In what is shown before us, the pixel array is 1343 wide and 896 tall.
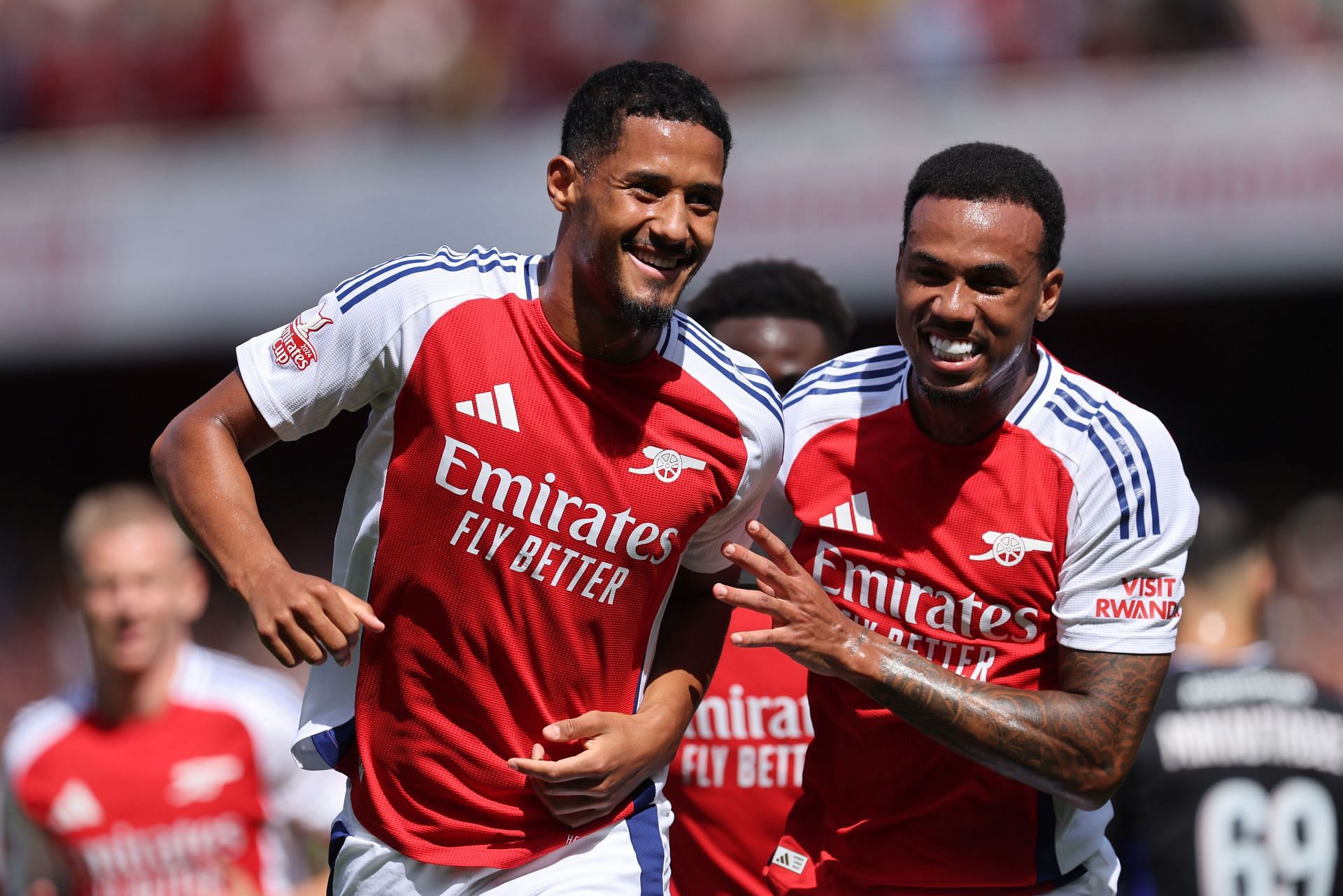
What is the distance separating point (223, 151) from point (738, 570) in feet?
31.8

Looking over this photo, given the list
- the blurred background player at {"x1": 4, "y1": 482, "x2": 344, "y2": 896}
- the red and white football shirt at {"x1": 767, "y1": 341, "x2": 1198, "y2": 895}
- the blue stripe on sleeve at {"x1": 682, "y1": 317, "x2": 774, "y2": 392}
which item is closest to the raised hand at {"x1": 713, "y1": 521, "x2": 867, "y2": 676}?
the red and white football shirt at {"x1": 767, "y1": 341, "x2": 1198, "y2": 895}

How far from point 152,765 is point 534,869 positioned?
8.19ft

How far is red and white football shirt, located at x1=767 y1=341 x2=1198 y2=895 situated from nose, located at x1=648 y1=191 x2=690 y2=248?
656 millimetres

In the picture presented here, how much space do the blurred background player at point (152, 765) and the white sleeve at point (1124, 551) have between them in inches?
112

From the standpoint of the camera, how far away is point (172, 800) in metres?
5.36

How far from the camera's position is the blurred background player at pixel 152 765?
5328mm

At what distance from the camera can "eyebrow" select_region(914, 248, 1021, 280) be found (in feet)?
11.2

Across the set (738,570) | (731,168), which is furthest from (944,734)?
(731,168)

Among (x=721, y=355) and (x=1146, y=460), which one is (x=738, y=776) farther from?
(x=1146, y=460)

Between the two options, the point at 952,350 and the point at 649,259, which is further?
the point at 952,350

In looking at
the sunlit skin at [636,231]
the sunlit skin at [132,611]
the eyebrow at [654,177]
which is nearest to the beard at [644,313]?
the sunlit skin at [636,231]

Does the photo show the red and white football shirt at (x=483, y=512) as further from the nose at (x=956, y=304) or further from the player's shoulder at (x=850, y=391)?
the nose at (x=956, y=304)

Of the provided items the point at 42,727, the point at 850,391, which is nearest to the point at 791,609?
the point at 850,391

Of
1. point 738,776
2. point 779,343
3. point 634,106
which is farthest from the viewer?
point 779,343
